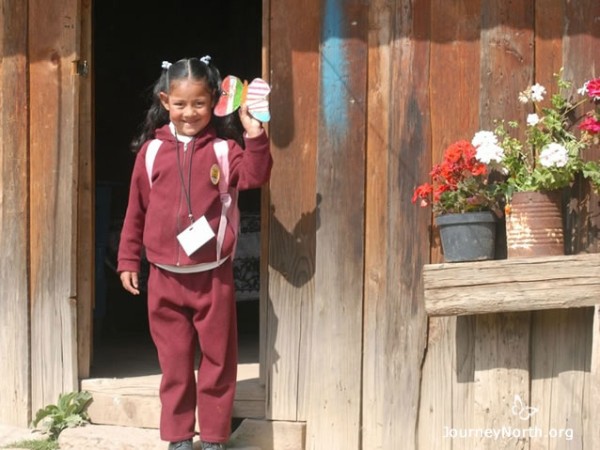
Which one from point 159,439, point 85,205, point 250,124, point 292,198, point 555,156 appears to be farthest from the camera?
point 85,205

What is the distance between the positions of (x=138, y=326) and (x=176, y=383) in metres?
3.43

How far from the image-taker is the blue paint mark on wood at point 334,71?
16.0 ft

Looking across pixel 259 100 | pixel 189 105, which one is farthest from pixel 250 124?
pixel 189 105

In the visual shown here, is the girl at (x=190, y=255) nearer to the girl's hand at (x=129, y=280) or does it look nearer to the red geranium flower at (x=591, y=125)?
the girl's hand at (x=129, y=280)

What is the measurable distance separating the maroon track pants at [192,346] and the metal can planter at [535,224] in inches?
50.9

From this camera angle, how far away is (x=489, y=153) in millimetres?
4422

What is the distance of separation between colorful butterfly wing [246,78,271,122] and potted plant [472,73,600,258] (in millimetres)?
903

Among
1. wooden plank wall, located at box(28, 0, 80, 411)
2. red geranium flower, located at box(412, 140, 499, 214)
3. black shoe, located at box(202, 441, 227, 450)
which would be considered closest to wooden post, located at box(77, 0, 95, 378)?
wooden plank wall, located at box(28, 0, 80, 411)

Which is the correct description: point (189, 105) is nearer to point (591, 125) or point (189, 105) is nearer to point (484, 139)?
point (484, 139)

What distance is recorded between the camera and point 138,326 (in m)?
8.19

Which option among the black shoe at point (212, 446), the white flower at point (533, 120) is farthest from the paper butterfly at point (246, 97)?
the black shoe at point (212, 446)

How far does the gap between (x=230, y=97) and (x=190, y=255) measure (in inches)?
28.3

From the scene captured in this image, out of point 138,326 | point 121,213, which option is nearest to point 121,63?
point 121,213

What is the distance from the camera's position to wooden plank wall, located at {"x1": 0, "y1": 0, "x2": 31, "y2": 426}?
531 cm
